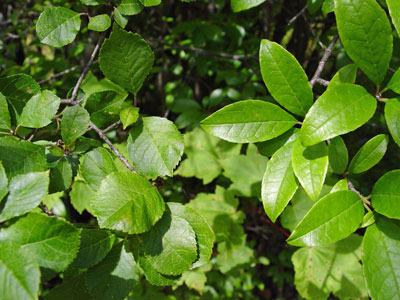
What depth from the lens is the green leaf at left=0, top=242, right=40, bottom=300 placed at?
462mm

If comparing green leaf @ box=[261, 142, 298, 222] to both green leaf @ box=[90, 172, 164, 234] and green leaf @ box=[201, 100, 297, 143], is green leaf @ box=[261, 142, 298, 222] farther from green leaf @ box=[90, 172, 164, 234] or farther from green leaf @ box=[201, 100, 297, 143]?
green leaf @ box=[90, 172, 164, 234]

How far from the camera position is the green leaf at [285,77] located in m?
0.76

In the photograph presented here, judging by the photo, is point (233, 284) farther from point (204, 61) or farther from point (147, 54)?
point (147, 54)

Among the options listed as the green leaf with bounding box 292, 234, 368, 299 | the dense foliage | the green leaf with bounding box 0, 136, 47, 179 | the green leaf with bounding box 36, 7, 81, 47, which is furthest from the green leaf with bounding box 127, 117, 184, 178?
the green leaf with bounding box 292, 234, 368, 299

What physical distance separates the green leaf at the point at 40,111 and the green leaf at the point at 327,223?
631 millimetres

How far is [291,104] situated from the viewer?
2.53 feet

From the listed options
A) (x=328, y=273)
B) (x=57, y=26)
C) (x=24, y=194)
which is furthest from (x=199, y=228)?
(x=328, y=273)

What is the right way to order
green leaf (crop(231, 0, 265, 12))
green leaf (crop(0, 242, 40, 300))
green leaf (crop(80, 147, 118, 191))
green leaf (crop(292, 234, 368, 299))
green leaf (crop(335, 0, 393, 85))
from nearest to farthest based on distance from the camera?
1. green leaf (crop(0, 242, 40, 300))
2. green leaf (crop(335, 0, 393, 85))
3. green leaf (crop(80, 147, 118, 191))
4. green leaf (crop(231, 0, 265, 12))
5. green leaf (crop(292, 234, 368, 299))

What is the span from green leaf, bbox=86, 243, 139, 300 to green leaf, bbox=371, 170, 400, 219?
0.61 metres

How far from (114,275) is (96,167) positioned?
0.27 metres

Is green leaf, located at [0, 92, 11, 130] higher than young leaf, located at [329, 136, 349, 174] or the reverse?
higher

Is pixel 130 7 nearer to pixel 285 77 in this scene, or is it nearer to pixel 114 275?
pixel 285 77

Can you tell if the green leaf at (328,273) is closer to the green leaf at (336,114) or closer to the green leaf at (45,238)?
the green leaf at (336,114)

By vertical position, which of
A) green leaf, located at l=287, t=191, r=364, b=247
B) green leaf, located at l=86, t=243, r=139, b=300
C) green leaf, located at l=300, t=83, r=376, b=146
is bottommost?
green leaf, located at l=86, t=243, r=139, b=300
